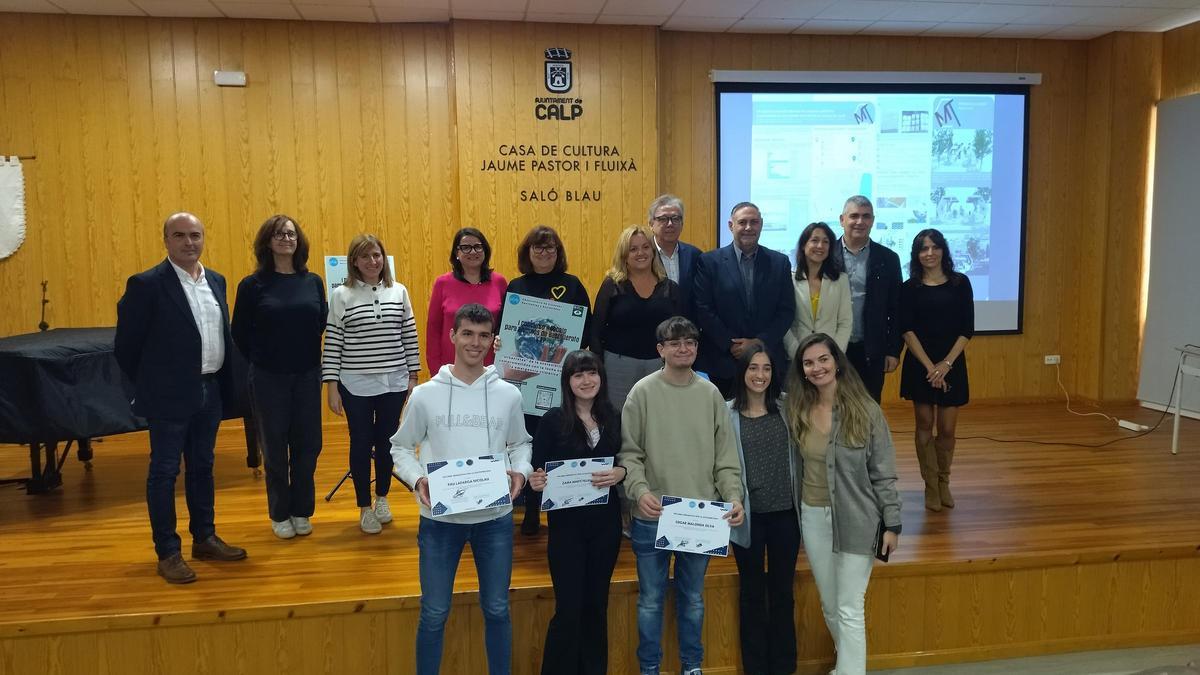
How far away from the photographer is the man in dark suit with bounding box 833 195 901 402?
364 cm

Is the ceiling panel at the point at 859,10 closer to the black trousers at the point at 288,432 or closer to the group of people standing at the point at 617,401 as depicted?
the group of people standing at the point at 617,401

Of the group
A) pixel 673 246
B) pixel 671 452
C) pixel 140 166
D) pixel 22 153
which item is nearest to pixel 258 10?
pixel 140 166

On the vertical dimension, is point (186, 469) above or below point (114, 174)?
below

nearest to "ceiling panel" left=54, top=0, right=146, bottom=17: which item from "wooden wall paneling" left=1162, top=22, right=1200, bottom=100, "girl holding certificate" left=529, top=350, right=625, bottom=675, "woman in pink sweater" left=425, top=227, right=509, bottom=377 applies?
"woman in pink sweater" left=425, top=227, right=509, bottom=377

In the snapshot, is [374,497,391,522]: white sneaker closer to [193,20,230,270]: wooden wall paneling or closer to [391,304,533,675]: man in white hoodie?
[391,304,533,675]: man in white hoodie

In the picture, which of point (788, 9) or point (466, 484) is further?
point (788, 9)

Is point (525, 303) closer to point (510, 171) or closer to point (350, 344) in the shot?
point (350, 344)

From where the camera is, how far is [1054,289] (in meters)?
6.59

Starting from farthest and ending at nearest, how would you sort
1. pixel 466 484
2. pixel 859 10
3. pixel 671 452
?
pixel 859 10
pixel 671 452
pixel 466 484

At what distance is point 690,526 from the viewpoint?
2.60 metres

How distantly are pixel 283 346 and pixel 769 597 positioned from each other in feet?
6.85

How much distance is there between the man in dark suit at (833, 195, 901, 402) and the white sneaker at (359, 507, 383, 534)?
2.21 m

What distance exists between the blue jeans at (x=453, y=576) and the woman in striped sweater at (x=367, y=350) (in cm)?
105

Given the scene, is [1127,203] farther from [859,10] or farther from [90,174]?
[90,174]
